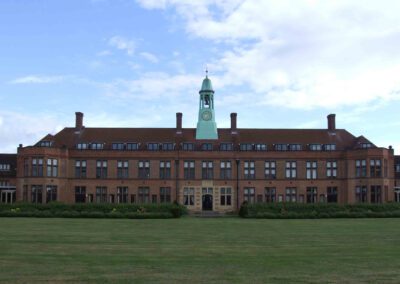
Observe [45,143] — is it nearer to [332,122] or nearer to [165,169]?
[165,169]

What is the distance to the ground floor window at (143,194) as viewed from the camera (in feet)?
210

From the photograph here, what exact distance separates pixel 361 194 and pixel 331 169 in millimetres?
4951

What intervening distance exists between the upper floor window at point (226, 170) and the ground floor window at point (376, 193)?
16.8m

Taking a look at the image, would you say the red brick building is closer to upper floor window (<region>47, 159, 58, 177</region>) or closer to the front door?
the front door

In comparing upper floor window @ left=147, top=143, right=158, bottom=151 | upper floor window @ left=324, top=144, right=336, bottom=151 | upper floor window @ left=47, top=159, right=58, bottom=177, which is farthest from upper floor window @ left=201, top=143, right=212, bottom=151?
upper floor window @ left=47, top=159, right=58, bottom=177

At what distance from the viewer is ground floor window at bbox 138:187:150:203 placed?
6412 cm

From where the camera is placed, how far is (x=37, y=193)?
59.7 metres

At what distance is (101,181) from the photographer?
64.2 meters

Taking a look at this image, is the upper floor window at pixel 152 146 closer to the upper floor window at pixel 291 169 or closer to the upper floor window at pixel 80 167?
the upper floor window at pixel 80 167
